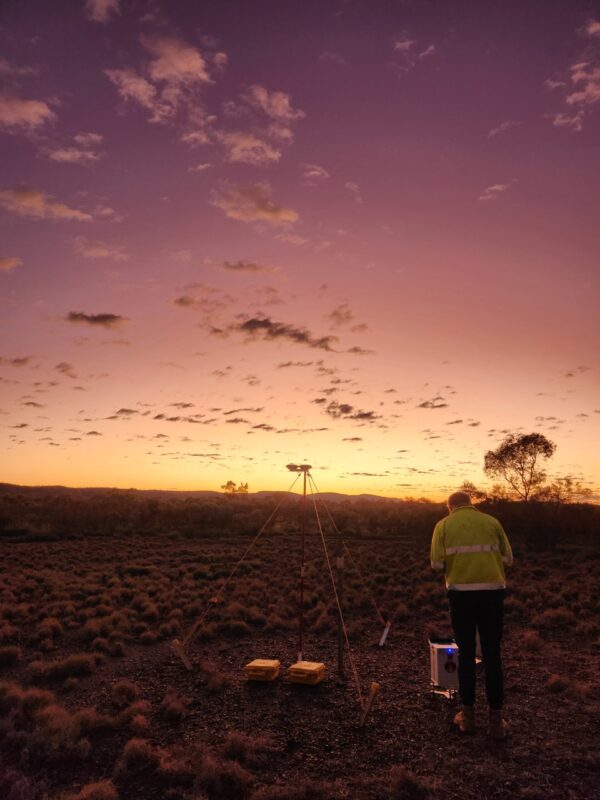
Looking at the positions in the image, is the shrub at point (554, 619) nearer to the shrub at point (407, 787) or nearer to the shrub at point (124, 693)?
the shrub at point (407, 787)

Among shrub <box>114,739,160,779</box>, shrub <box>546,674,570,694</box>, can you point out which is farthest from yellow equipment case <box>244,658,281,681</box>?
shrub <box>546,674,570,694</box>

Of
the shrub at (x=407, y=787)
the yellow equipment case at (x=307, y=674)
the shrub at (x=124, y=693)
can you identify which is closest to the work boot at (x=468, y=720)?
the shrub at (x=407, y=787)

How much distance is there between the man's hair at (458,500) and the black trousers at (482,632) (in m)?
1.09

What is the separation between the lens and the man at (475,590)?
20.3 ft

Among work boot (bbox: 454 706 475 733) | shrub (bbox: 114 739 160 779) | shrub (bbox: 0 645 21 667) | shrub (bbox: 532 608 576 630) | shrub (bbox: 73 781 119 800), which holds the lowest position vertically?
shrub (bbox: 0 645 21 667)

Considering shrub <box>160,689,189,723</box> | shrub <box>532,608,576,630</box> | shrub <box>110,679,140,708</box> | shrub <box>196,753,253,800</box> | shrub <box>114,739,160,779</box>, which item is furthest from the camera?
shrub <box>532,608,576,630</box>

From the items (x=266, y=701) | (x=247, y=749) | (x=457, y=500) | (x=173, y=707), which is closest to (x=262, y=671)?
(x=266, y=701)

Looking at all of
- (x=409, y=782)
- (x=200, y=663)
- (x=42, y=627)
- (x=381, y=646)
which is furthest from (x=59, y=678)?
(x=409, y=782)

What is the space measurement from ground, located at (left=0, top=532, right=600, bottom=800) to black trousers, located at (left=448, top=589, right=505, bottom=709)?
28.2 inches

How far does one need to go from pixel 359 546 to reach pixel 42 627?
81.9 ft

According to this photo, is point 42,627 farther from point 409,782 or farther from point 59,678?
point 409,782

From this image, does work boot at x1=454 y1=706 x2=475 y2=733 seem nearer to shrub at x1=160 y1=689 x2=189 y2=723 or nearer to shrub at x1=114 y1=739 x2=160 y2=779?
shrub at x1=114 y1=739 x2=160 y2=779

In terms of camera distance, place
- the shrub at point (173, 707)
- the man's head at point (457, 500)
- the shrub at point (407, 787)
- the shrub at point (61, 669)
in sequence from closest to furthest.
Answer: the shrub at point (407, 787) → the man's head at point (457, 500) → the shrub at point (173, 707) → the shrub at point (61, 669)

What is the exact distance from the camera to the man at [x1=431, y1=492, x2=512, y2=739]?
20.3ft
